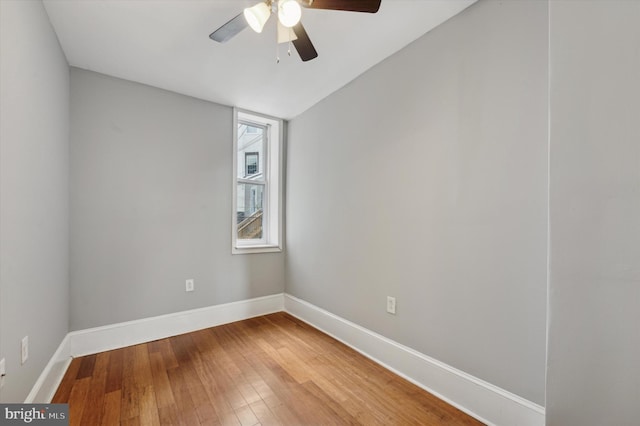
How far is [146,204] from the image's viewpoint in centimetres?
264

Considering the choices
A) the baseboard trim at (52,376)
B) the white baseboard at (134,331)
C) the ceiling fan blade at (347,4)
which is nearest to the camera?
the ceiling fan blade at (347,4)

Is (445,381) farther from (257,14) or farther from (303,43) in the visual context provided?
(257,14)

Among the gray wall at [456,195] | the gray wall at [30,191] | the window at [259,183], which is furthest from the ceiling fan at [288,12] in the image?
the window at [259,183]

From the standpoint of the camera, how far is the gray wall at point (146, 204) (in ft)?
7.73

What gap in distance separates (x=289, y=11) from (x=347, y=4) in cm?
29

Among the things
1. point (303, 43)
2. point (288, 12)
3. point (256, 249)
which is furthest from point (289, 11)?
point (256, 249)

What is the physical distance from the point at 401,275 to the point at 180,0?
89.3 inches

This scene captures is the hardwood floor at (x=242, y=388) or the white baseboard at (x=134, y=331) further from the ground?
the white baseboard at (x=134, y=331)

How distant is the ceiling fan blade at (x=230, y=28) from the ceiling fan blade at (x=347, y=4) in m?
0.35

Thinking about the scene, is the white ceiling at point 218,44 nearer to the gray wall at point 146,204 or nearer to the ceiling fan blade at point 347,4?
the gray wall at point 146,204

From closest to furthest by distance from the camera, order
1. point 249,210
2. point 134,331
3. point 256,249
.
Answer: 1. point 134,331
2. point 256,249
3. point 249,210

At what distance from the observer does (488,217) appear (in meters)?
1.57

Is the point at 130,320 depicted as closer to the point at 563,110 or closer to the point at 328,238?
the point at 328,238

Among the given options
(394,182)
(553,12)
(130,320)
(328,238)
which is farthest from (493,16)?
(130,320)
